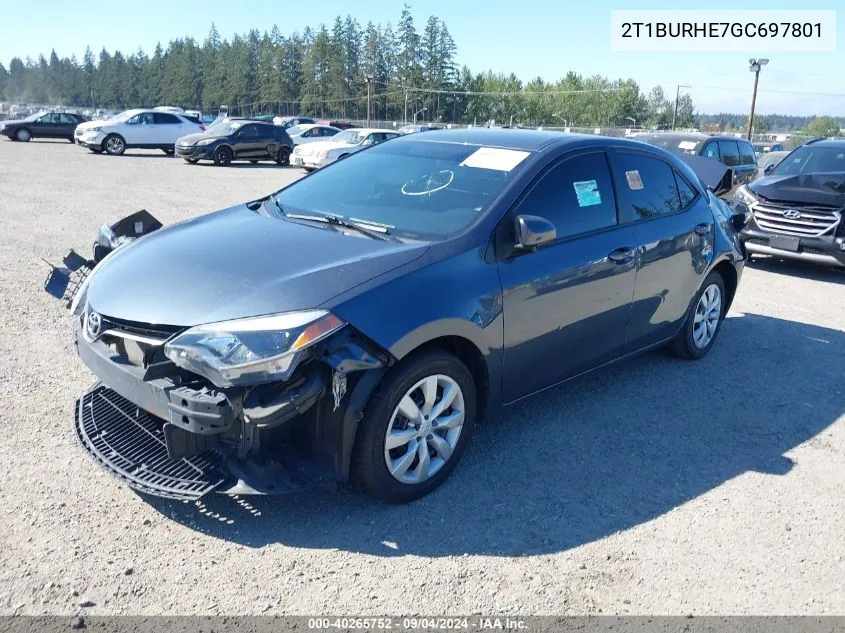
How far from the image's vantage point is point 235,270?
11.1ft

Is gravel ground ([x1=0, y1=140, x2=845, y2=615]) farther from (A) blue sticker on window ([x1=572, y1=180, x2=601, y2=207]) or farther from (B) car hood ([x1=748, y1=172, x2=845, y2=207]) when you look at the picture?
(B) car hood ([x1=748, y1=172, x2=845, y2=207])

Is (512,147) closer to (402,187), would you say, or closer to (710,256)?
(402,187)

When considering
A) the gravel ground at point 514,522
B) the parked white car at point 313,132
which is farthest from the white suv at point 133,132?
the gravel ground at point 514,522

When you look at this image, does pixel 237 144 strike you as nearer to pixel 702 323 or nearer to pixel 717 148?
pixel 717 148

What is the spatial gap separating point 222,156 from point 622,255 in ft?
71.9

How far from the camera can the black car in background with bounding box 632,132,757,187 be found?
13305 millimetres

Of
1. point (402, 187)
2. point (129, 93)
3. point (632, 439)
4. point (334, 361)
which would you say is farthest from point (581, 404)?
point (129, 93)

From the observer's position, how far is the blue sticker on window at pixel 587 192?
14.2ft

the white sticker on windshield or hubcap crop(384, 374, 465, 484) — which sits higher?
the white sticker on windshield

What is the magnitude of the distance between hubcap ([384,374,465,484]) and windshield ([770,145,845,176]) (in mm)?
8482

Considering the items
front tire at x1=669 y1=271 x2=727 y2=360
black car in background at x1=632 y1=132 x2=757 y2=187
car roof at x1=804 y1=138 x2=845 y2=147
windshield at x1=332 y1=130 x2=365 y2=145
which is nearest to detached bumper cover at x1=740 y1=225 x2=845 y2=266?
car roof at x1=804 y1=138 x2=845 y2=147

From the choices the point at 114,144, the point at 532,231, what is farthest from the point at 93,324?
the point at 114,144

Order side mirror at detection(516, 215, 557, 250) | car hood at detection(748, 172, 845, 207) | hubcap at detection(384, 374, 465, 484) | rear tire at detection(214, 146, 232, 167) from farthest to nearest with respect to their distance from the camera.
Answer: rear tire at detection(214, 146, 232, 167)
car hood at detection(748, 172, 845, 207)
side mirror at detection(516, 215, 557, 250)
hubcap at detection(384, 374, 465, 484)

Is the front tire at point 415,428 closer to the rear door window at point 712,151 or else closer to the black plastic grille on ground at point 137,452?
the black plastic grille on ground at point 137,452
